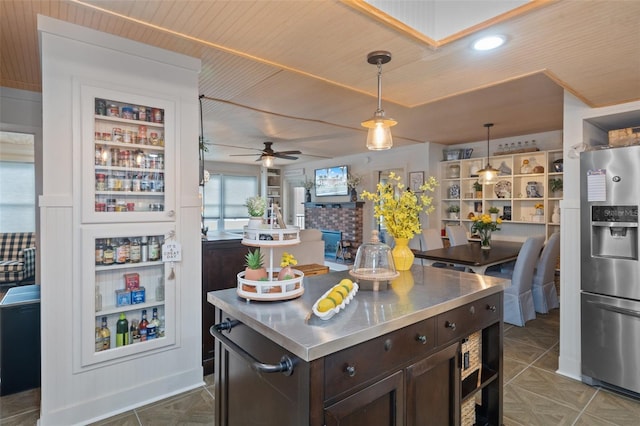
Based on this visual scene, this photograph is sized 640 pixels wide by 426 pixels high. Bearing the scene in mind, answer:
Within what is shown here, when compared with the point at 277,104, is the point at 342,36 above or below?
below

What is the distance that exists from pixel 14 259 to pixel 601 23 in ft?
23.2

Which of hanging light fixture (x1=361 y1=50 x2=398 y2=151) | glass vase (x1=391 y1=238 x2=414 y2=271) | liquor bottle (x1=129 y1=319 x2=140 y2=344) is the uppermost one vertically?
hanging light fixture (x1=361 y1=50 x2=398 y2=151)

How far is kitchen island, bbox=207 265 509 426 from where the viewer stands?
1.07 m

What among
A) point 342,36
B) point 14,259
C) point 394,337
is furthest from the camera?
point 14,259

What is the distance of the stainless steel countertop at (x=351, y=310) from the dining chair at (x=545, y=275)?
108 inches

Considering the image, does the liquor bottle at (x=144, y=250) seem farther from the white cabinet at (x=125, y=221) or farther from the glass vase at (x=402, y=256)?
the glass vase at (x=402, y=256)

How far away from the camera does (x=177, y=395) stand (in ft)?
7.72

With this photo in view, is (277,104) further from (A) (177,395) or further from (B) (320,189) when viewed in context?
(B) (320,189)

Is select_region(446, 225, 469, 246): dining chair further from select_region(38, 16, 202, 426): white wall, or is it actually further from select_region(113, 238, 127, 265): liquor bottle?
select_region(113, 238, 127, 265): liquor bottle

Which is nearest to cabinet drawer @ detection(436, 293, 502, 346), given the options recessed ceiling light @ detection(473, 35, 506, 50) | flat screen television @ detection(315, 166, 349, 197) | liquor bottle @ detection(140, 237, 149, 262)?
recessed ceiling light @ detection(473, 35, 506, 50)

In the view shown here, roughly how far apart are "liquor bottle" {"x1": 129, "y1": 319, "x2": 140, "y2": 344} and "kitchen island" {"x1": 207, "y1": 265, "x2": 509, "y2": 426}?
3.45 ft

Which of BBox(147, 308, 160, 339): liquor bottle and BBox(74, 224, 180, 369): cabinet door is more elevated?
A: BBox(74, 224, 180, 369): cabinet door

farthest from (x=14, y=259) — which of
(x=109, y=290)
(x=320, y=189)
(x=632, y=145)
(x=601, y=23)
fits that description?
(x=632, y=145)

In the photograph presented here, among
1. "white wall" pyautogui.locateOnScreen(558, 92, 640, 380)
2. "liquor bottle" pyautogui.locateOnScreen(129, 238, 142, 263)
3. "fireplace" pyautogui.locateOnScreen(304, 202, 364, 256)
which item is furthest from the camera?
"fireplace" pyautogui.locateOnScreen(304, 202, 364, 256)
